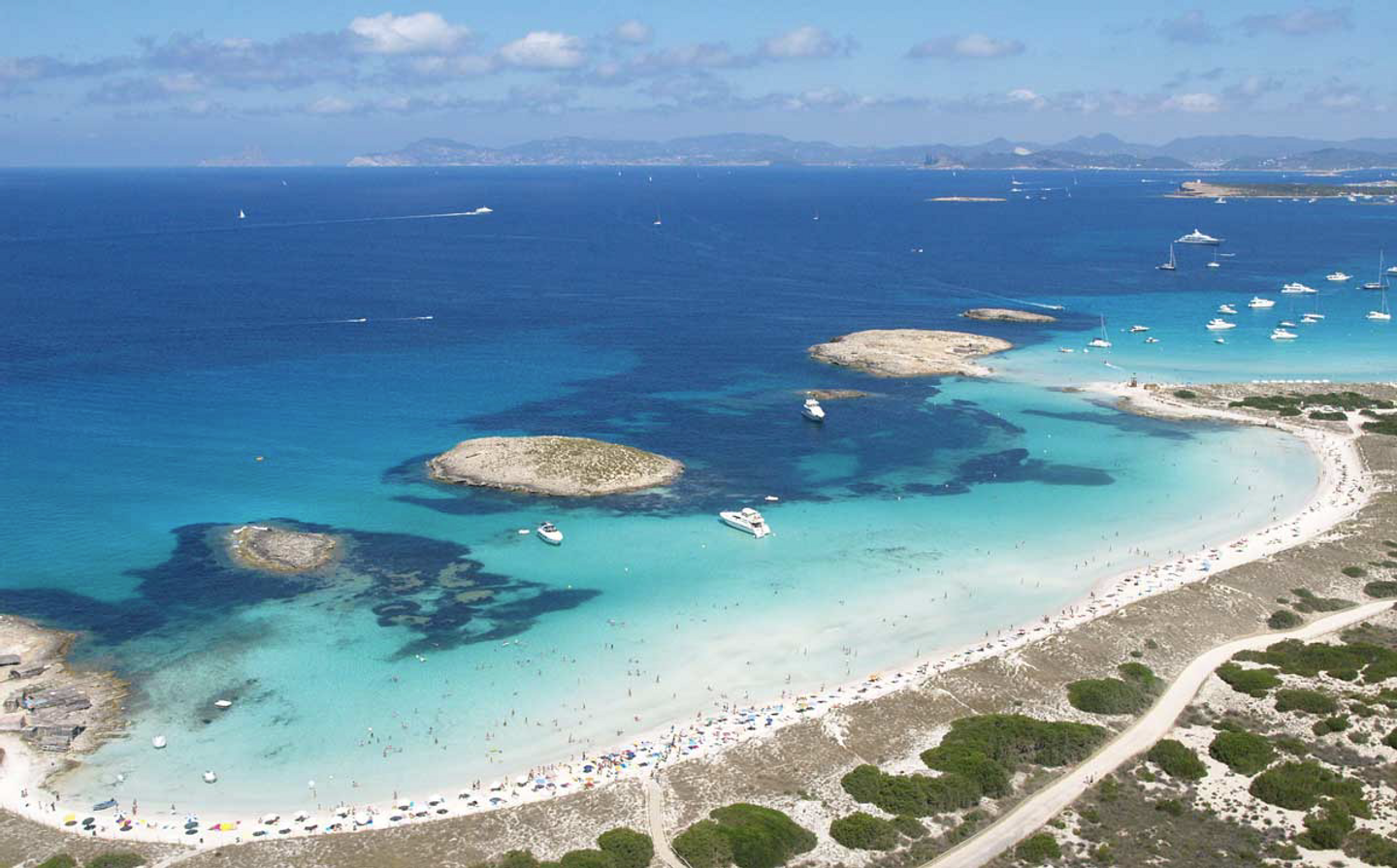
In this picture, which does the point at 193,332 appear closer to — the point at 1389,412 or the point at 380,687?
the point at 380,687

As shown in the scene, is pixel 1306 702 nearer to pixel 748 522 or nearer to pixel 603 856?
pixel 603 856

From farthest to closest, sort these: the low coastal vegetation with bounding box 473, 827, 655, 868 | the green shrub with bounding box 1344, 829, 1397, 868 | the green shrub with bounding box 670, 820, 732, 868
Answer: the green shrub with bounding box 670, 820, 732, 868, the low coastal vegetation with bounding box 473, 827, 655, 868, the green shrub with bounding box 1344, 829, 1397, 868

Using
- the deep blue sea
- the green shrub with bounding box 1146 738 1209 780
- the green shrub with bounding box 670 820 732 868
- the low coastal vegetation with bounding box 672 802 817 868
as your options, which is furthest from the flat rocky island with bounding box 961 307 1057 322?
the green shrub with bounding box 670 820 732 868

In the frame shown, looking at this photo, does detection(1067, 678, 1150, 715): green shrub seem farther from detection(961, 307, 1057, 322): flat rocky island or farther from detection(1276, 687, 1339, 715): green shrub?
detection(961, 307, 1057, 322): flat rocky island

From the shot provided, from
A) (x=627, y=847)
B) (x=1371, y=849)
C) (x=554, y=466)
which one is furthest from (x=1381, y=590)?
(x=554, y=466)

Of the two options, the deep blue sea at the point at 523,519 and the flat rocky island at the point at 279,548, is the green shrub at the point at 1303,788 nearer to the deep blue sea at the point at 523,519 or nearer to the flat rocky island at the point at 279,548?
the deep blue sea at the point at 523,519

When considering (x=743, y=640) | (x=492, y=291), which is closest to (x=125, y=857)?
(x=743, y=640)
